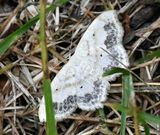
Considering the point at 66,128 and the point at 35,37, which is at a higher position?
the point at 35,37

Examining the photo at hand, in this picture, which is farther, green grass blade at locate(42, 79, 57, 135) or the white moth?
the white moth

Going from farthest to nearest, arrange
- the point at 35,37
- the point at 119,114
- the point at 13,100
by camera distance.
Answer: the point at 35,37 → the point at 13,100 → the point at 119,114

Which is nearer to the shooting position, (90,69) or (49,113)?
(49,113)

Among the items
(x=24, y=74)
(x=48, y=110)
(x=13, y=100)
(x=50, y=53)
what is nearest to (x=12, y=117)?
(x=13, y=100)

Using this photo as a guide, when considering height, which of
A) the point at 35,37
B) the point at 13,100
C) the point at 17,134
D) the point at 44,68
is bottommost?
the point at 17,134

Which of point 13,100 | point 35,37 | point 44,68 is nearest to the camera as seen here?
point 44,68

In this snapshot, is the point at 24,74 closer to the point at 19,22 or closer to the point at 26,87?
the point at 26,87

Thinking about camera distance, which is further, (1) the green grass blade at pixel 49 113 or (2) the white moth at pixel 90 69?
(2) the white moth at pixel 90 69

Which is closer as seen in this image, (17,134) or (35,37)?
(17,134)
